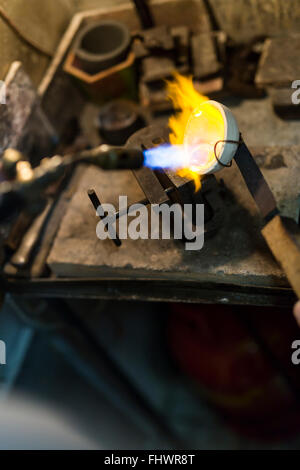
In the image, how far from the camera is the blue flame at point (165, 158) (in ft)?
7.32

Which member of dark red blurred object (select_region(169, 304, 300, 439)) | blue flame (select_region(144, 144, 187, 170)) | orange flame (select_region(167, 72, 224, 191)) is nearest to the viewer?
orange flame (select_region(167, 72, 224, 191))

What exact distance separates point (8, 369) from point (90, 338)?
2.67 ft

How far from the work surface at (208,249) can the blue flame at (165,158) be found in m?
0.53

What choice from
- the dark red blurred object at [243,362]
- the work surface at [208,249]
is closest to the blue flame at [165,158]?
the work surface at [208,249]

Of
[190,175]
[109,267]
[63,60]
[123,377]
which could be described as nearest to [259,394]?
[123,377]

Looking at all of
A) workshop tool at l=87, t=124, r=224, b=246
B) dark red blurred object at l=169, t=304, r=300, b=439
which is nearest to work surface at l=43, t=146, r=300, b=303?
workshop tool at l=87, t=124, r=224, b=246

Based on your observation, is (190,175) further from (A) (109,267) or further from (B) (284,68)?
(B) (284,68)

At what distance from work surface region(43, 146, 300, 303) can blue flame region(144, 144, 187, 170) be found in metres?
0.53

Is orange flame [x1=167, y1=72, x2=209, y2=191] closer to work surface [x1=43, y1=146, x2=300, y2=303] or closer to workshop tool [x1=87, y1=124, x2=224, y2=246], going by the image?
workshop tool [x1=87, y1=124, x2=224, y2=246]

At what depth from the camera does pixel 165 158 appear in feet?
7.41

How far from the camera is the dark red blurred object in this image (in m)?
4.14

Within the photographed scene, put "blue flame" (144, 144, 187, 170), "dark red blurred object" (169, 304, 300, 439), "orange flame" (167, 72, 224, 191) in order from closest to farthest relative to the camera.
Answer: "orange flame" (167, 72, 224, 191) < "blue flame" (144, 144, 187, 170) < "dark red blurred object" (169, 304, 300, 439)

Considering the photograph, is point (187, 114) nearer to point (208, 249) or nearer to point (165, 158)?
point (165, 158)

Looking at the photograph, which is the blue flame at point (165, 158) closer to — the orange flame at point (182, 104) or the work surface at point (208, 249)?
the orange flame at point (182, 104)
